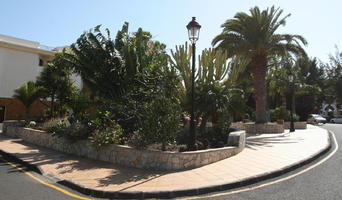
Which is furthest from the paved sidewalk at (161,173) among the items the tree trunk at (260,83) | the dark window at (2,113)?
the dark window at (2,113)

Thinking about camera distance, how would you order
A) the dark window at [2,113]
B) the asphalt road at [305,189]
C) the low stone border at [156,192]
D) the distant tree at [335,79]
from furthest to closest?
the distant tree at [335,79], the dark window at [2,113], the low stone border at [156,192], the asphalt road at [305,189]

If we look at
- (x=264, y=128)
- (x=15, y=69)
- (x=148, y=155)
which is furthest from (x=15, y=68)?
(x=264, y=128)

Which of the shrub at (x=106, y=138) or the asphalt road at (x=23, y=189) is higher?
the shrub at (x=106, y=138)

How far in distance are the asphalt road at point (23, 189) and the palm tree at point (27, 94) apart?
33.0 ft

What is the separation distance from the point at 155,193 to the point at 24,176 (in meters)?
3.90

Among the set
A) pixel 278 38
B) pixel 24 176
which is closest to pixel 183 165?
pixel 24 176

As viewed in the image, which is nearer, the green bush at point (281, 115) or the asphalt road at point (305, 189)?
the asphalt road at point (305, 189)

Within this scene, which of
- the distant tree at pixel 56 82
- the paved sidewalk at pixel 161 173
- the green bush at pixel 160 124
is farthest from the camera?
the distant tree at pixel 56 82

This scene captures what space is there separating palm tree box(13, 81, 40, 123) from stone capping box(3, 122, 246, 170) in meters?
6.91

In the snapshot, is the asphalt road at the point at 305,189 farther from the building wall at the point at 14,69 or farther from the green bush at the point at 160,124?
the building wall at the point at 14,69

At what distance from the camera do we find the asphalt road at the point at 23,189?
4734 mm

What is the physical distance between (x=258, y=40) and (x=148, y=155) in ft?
43.9

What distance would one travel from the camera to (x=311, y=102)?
114 ft

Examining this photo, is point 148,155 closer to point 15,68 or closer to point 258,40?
point 258,40
